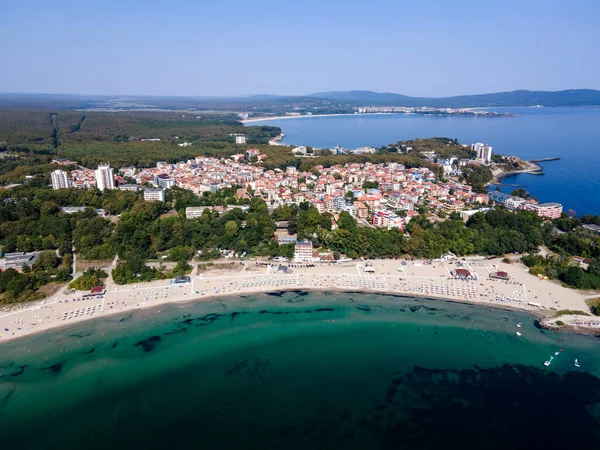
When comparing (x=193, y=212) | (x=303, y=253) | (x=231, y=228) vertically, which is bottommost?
(x=303, y=253)

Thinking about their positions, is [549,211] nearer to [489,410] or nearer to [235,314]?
[489,410]

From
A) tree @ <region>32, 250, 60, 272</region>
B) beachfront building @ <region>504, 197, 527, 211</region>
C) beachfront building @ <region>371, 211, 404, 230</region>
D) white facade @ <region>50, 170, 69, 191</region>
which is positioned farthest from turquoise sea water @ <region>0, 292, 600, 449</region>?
white facade @ <region>50, 170, 69, 191</region>

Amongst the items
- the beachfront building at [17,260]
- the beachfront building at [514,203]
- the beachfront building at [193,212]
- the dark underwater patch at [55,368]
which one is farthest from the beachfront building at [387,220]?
the beachfront building at [17,260]

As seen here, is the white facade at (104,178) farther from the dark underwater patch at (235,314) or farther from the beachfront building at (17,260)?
the dark underwater patch at (235,314)

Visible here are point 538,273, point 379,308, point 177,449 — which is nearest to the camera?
point 177,449

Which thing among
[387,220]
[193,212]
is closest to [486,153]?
[387,220]

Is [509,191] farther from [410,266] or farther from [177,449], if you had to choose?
[177,449]

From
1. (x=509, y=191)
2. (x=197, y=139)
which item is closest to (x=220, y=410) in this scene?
(x=509, y=191)
